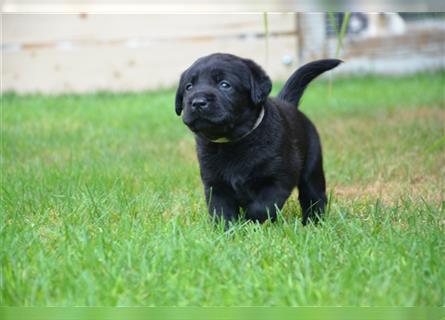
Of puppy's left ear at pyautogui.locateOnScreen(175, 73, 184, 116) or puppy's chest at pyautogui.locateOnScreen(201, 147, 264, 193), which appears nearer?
puppy's chest at pyautogui.locateOnScreen(201, 147, 264, 193)

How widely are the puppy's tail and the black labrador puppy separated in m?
0.45

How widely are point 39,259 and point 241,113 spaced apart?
1142 mm

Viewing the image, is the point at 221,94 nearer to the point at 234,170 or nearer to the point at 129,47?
the point at 234,170

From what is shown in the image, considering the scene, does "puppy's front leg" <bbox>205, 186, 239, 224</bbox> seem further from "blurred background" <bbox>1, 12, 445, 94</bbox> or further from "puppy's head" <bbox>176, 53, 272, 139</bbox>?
"blurred background" <bbox>1, 12, 445, 94</bbox>

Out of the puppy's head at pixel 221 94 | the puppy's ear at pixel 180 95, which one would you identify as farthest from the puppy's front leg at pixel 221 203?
the puppy's ear at pixel 180 95

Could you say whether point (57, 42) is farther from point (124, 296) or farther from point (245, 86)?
point (124, 296)

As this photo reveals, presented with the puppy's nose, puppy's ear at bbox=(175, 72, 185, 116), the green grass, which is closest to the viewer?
the green grass

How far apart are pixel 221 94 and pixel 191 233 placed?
0.66 meters

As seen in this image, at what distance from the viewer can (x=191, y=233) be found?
8.51 feet

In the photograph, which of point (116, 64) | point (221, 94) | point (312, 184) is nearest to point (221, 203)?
point (221, 94)

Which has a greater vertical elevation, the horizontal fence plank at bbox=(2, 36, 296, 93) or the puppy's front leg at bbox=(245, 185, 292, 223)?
the puppy's front leg at bbox=(245, 185, 292, 223)

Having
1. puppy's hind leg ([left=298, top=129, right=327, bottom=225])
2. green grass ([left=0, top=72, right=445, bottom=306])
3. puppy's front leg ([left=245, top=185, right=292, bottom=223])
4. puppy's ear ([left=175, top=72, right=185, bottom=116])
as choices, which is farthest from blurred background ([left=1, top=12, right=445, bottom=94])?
puppy's front leg ([left=245, top=185, right=292, bottom=223])

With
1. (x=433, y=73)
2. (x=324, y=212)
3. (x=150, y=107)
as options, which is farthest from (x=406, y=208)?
(x=433, y=73)

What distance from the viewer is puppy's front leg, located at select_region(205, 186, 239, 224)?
10.2 feet
